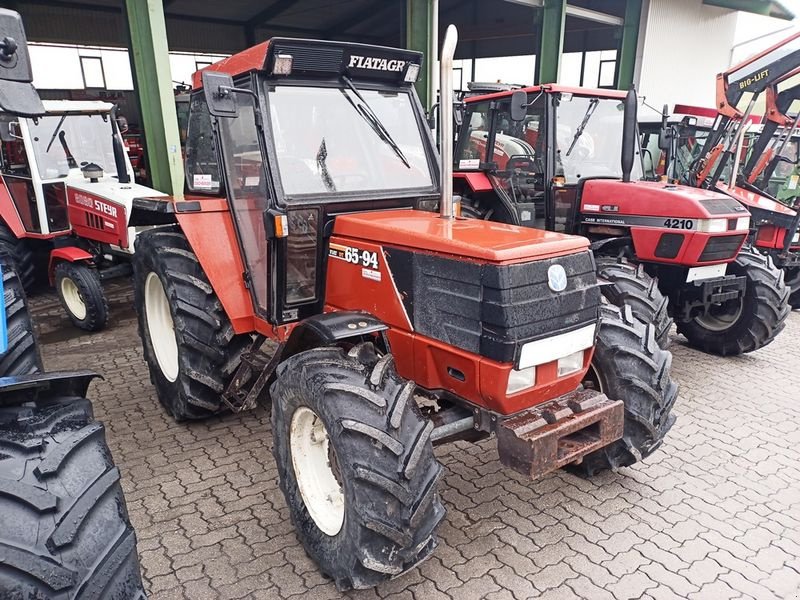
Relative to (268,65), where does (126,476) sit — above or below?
below

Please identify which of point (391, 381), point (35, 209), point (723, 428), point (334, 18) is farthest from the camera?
point (334, 18)

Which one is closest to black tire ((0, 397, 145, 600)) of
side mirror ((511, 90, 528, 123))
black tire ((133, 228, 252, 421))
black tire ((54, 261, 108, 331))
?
black tire ((133, 228, 252, 421))

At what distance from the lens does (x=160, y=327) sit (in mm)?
4148

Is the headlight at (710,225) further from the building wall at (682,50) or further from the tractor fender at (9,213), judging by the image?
the building wall at (682,50)

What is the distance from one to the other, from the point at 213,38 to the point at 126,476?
18.0 meters

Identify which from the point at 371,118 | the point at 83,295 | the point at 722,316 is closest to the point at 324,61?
the point at 371,118

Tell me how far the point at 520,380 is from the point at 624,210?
3.23 metres

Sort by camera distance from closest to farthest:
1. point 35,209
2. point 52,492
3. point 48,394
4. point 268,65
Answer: point 52,492, point 48,394, point 268,65, point 35,209

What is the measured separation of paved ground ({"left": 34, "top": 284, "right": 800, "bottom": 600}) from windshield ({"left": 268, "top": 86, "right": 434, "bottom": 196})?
1712 millimetres

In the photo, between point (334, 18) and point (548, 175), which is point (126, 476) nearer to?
point (548, 175)

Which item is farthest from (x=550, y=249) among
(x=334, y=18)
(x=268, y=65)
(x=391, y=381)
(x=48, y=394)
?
(x=334, y=18)

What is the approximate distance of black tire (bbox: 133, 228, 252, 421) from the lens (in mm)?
3453

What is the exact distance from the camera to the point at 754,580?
2568 mm

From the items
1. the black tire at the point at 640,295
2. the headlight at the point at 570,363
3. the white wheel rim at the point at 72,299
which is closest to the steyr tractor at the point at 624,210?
the black tire at the point at 640,295
